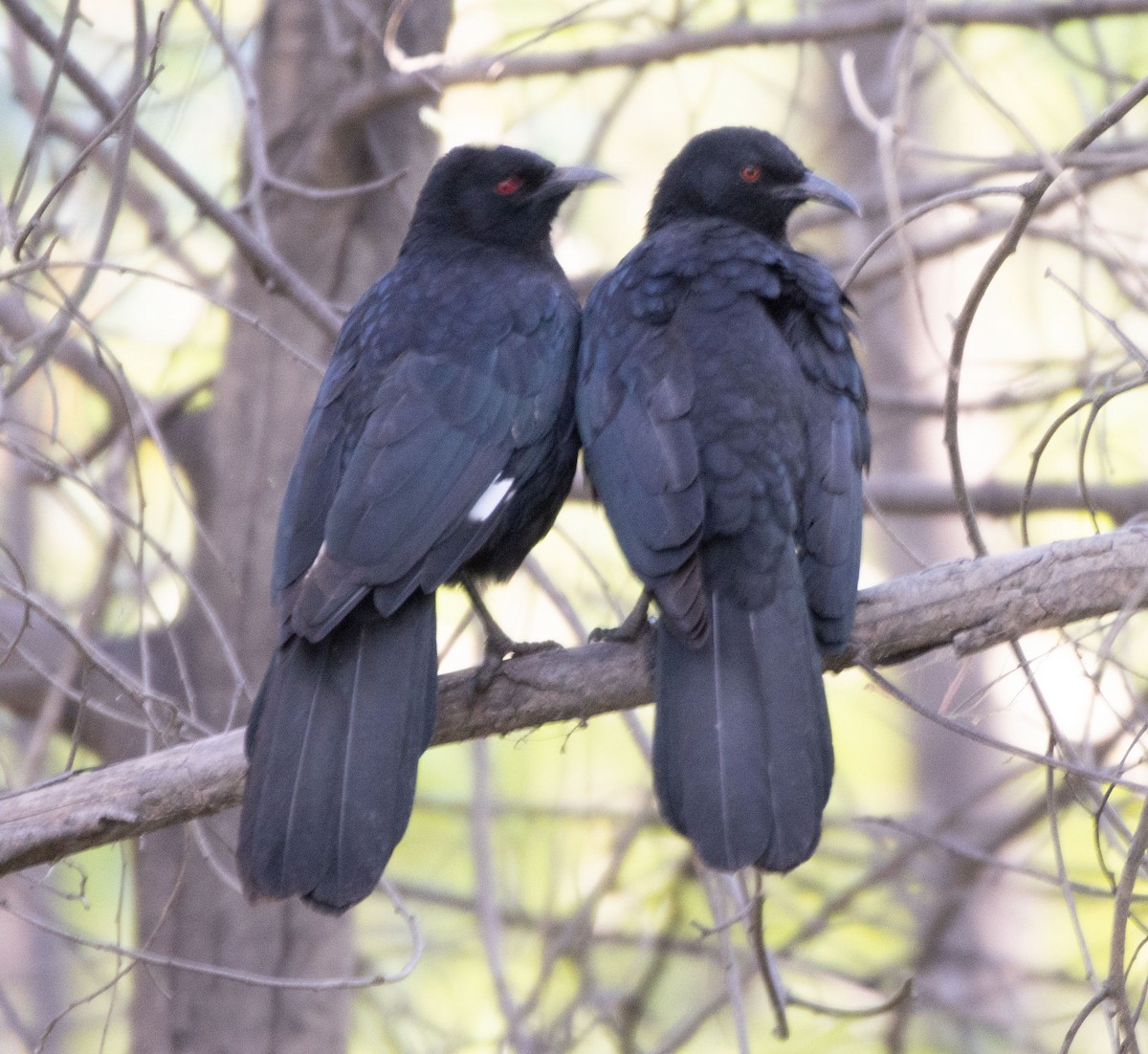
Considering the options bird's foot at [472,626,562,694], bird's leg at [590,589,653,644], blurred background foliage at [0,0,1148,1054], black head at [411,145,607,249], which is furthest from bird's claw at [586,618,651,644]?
black head at [411,145,607,249]

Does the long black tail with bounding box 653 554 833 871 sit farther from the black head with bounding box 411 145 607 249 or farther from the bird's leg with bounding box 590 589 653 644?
the black head with bounding box 411 145 607 249

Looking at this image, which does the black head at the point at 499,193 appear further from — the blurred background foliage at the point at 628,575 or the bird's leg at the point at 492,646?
the bird's leg at the point at 492,646

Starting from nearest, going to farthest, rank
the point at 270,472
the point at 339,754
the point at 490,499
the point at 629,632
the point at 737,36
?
the point at 339,754 → the point at 629,632 → the point at 490,499 → the point at 737,36 → the point at 270,472

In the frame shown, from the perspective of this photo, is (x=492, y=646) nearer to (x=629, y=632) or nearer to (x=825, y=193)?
(x=629, y=632)

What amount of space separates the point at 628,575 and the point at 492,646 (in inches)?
90.6

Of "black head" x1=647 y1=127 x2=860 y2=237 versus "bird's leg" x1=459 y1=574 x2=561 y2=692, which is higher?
"black head" x1=647 y1=127 x2=860 y2=237

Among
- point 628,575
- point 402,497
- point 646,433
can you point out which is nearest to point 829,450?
point 646,433

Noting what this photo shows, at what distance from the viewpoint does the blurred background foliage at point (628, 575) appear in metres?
4.94

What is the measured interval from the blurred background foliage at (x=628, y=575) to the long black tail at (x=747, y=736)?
1.42ft

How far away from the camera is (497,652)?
3.83 meters

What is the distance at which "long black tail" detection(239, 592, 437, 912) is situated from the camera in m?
3.09

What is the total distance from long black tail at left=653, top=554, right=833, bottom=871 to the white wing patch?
0.56m

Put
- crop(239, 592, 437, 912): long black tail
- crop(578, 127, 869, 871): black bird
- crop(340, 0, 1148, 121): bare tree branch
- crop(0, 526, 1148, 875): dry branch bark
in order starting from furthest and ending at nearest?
crop(340, 0, 1148, 121): bare tree branch < crop(0, 526, 1148, 875): dry branch bark < crop(578, 127, 869, 871): black bird < crop(239, 592, 437, 912): long black tail

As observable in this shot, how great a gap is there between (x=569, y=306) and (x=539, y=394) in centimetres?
53
